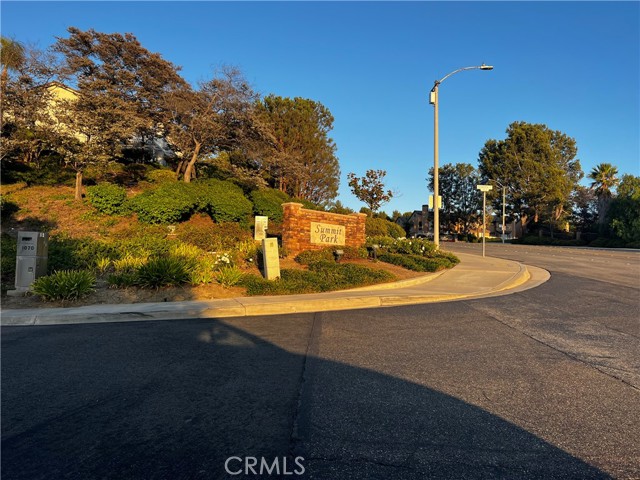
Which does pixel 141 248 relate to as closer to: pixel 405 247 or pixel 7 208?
pixel 7 208

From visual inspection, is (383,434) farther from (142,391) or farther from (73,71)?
(73,71)

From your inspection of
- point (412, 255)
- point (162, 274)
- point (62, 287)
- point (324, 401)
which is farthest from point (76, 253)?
point (412, 255)

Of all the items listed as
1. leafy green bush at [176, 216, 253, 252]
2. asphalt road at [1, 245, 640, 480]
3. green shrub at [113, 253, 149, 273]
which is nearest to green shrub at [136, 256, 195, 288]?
green shrub at [113, 253, 149, 273]

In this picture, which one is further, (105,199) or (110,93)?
(110,93)

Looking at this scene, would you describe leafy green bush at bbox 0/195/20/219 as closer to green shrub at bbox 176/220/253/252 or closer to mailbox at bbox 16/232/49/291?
green shrub at bbox 176/220/253/252

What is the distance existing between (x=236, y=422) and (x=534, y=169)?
217 feet

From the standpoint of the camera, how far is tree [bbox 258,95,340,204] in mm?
31031

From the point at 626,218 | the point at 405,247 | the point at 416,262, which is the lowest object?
the point at 416,262

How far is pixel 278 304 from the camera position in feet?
27.4

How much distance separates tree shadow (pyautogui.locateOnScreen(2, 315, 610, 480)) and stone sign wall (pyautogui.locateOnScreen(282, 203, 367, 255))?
9.39 m

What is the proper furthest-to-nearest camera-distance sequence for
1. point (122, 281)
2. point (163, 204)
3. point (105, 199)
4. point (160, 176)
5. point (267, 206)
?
point (160, 176), point (267, 206), point (105, 199), point (163, 204), point (122, 281)

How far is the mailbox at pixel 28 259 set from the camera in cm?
903

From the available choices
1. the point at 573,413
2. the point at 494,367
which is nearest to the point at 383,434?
the point at 573,413

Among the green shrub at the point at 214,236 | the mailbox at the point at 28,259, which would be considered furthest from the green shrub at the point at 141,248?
the mailbox at the point at 28,259
